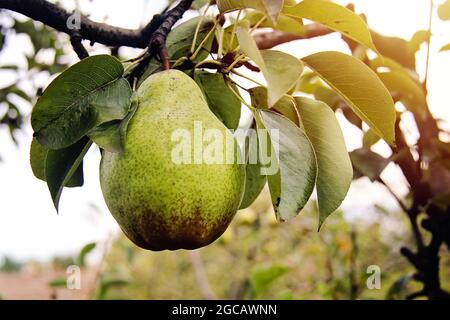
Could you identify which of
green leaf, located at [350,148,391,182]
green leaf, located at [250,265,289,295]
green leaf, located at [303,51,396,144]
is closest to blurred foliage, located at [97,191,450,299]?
green leaf, located at [250,265,289,295]

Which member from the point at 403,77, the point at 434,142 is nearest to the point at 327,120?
the point at 403,77

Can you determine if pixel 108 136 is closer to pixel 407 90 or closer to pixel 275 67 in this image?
pixel 275 67

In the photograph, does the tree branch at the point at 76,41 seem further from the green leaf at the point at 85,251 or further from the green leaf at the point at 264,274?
the green leaf at the point at 85,251

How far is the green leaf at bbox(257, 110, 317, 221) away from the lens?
2.25 feet

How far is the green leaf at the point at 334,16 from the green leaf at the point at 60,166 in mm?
369

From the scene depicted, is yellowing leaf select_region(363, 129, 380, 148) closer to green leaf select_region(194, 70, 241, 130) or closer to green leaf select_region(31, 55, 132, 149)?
green leaf select_region(194, 70, 241, 130)

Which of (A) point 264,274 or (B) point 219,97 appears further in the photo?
(A) point 264,274

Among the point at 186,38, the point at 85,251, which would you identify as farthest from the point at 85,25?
the point at 85,251

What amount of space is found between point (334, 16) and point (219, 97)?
245mm

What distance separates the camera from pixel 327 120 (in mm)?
803

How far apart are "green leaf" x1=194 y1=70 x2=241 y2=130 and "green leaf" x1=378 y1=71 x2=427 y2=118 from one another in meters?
0.50

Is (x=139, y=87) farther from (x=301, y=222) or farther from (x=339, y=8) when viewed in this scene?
(x=301, y=222)

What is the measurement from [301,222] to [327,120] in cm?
289

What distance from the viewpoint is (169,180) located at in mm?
686
